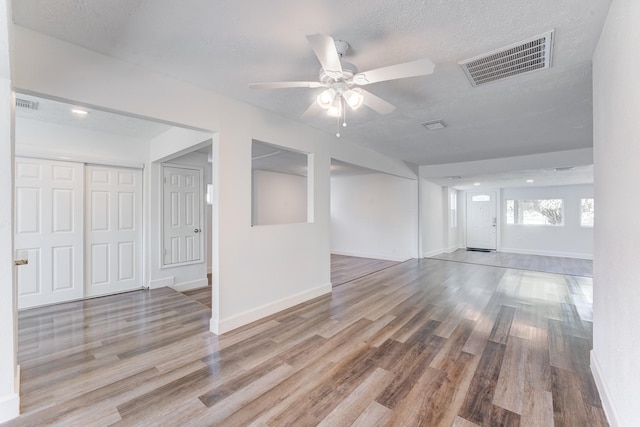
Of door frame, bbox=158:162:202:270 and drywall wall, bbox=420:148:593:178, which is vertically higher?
drywall wall, bbox=420:148:593:178

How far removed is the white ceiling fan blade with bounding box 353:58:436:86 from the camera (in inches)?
61.9

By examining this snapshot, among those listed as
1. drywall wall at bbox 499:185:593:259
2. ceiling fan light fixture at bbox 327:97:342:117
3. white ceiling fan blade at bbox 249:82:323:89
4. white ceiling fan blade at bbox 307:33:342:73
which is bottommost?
drywall wall at bbox 499:185:593:259

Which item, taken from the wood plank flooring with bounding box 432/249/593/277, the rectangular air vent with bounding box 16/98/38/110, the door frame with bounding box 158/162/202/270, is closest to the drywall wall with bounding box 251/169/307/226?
the door frame with bounding box 158/162/202/270

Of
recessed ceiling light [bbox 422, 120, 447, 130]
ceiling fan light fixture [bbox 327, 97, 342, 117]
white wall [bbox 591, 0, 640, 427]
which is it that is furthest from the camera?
recessed ceiling light [bbox 422, 120, 447, 130]

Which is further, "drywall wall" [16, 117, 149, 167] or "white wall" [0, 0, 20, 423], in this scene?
"drywall wall" [16, 117, 149, 167]

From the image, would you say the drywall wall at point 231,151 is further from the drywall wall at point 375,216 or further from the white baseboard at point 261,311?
the drywall wall at point 375,216

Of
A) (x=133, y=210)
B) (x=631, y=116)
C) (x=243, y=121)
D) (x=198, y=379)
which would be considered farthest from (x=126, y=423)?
(x=133, y=210)

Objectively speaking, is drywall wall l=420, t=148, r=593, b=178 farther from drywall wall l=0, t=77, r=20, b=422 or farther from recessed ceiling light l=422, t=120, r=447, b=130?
drywall wall l=0, t=77, r=20, b=422

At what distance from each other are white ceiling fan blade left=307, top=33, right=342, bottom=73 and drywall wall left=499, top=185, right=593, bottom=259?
9530mm

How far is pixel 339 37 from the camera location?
184cm

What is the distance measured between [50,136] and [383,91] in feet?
14.2

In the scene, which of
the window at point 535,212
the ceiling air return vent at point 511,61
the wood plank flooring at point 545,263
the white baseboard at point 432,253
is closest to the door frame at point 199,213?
the ceiling air return vent at point 511,61

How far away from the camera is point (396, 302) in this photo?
371 cm

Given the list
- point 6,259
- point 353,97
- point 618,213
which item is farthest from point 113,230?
point 618,213
